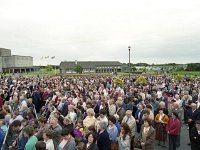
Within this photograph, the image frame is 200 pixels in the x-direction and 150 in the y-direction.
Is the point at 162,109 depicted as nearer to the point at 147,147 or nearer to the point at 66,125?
the point at 147,147

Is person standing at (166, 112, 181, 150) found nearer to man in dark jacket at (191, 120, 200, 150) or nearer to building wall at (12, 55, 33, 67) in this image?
man in dark jacket at (191, 120, 200, 150)

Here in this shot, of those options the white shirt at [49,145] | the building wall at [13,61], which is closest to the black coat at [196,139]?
the white shirt at [49,145]

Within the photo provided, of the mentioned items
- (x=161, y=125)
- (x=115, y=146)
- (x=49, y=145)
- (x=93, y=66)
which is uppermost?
(x=93, y=66)

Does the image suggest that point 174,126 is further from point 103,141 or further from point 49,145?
point 49,145

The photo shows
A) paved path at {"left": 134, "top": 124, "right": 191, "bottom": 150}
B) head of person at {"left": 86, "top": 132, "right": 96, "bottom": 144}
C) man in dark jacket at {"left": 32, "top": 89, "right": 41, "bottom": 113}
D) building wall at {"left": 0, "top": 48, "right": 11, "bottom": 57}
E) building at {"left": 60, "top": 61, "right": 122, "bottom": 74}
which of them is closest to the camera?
head of person at {"left": 86, "top": 132, "right": 96, "bottom": 144}

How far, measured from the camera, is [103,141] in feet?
27.3

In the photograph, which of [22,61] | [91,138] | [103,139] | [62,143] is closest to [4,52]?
[22,61]

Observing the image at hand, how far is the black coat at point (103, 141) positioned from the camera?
8.33 metres

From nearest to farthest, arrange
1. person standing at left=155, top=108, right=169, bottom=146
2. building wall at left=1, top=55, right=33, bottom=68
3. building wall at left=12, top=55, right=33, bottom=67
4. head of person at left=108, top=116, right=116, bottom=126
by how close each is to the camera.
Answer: head of person at left=108, top=116, right=116, bottom=126 → person standing at left=155, top=108, right=169, bottom=146 → building wall at left=1, top=55, right=33, bottom=68 → building wall at left=12, top=55, right=33, bottom=67

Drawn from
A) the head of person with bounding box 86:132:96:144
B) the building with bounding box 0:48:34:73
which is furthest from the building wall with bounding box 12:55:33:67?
the head of person with bounding box 86:132:96:144

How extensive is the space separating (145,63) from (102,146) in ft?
525

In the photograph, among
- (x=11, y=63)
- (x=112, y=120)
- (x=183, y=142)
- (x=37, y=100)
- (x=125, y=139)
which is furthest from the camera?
(x=11, y=63)

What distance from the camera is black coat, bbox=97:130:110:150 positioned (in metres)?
8.33

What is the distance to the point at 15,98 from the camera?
51.5 feet
